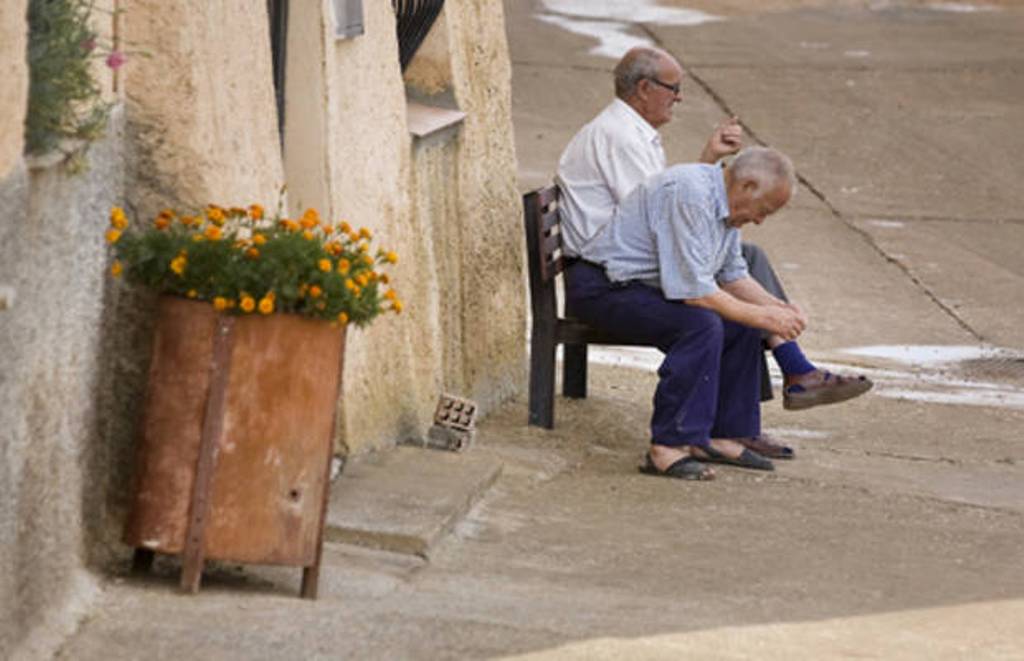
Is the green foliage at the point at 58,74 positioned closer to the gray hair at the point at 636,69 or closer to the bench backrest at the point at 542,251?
the bench backrest at the point at 542,251

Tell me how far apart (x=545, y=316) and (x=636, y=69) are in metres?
0.92

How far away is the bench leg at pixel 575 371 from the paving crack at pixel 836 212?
320 centimetres

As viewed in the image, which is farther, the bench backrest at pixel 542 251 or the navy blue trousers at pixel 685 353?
the bench backrest at pixel 542 251

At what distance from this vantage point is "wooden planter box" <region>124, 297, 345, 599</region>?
5.07 m

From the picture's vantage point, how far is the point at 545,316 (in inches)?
316

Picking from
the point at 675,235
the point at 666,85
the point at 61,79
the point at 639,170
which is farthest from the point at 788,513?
the point at 61,79

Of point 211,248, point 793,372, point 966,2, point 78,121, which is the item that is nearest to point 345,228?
point 211,248

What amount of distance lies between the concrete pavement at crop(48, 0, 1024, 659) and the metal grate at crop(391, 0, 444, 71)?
4.33 ft

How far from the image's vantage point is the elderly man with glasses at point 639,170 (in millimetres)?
7914

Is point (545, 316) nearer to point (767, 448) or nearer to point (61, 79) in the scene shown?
point (767, 448)

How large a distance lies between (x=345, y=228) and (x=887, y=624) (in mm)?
1566

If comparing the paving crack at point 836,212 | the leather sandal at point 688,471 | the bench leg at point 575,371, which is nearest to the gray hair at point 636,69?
the bench leg at point 575,371

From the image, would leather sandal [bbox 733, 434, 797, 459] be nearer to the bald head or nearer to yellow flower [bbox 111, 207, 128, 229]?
the bald head

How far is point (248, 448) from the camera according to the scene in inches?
201
